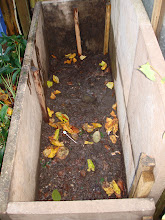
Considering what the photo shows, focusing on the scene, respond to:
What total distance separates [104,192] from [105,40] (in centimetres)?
261

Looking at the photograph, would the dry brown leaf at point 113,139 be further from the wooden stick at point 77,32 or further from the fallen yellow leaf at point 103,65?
the wooden stick at point 77,32

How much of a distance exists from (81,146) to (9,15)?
2.55 meters

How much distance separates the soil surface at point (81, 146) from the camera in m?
2.42

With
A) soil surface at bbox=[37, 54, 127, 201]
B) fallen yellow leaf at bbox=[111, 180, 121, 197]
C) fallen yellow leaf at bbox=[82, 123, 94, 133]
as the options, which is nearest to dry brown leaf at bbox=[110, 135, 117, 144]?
soil surface at bbox=[37, 54, 127, 201]

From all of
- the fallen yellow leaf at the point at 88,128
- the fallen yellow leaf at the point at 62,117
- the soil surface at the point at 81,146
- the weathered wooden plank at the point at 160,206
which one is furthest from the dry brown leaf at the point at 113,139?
the weathered wooden plank at the point at 160,206

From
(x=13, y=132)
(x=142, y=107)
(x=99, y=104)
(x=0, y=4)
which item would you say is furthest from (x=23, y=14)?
(x=142, y=107)

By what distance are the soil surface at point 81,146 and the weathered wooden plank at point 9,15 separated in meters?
0.97

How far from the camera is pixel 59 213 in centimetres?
145

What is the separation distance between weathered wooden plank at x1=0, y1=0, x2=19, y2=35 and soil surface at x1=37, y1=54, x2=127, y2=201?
0.97 metres

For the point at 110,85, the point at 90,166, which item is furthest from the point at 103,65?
the point at 90,166

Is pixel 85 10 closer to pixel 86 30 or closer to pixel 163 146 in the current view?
pixel 86 30

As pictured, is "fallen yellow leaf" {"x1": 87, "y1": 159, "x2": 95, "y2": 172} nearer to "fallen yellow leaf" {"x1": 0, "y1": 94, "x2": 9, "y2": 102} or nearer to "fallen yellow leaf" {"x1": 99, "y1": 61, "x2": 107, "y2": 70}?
"fallen yellow leaf" {"x1": 0, "y1": 94, "x2": 9, "y2": 102}

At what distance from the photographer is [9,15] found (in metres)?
3.69

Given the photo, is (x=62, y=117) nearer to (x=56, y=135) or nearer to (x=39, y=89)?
(x=56, y=135)
